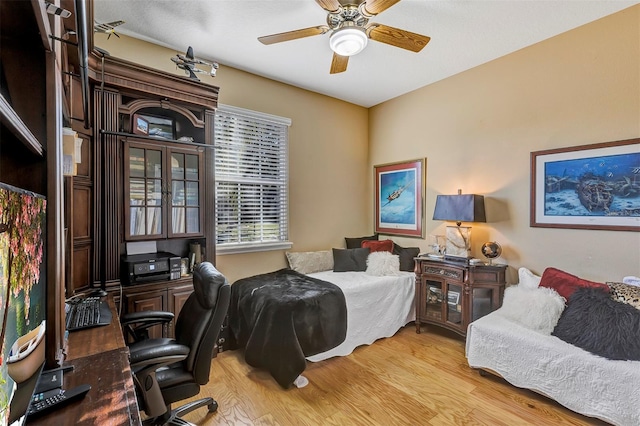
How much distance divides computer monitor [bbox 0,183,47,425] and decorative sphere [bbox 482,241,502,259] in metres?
3.31

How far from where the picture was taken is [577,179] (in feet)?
8.60

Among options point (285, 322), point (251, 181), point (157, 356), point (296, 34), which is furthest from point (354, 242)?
point (157, 356)

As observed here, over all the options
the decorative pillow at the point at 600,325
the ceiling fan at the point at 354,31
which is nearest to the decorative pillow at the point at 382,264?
the decorative pillow at the point at 600,325

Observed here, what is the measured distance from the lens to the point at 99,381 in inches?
43.1

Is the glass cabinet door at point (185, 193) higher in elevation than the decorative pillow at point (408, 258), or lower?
higher

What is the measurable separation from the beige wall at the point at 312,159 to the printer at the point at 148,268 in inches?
26.1

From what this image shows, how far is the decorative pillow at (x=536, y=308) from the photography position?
2.29 meters

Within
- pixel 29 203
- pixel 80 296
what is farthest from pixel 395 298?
pixel 29 203

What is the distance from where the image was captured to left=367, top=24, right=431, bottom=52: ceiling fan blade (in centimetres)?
209

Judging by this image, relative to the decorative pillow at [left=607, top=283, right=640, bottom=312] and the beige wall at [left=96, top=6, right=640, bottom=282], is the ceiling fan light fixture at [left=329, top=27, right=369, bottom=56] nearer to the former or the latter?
the beige wall at [left=96, top=6, right=640, bottom=282]

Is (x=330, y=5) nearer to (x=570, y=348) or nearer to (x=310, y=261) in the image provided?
(x=310, y=261)

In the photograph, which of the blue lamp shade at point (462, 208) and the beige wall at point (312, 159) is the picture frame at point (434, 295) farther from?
the beige wall at point (312, 159)

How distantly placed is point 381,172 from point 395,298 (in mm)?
1844

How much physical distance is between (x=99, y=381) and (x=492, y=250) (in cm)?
319
